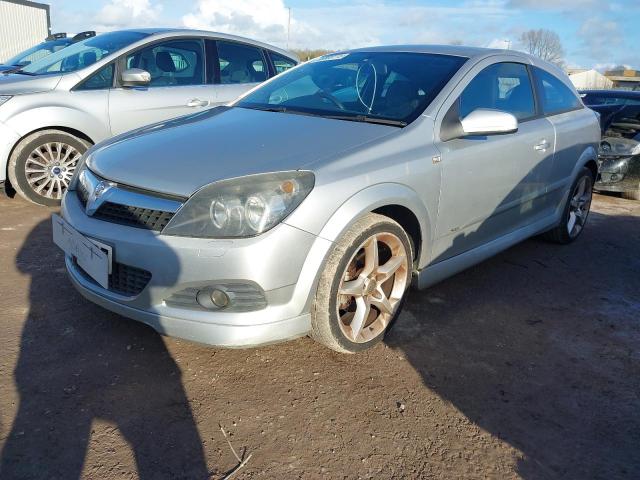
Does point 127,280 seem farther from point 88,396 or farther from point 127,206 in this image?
point 88,396

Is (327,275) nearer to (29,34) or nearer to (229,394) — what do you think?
(229,394)

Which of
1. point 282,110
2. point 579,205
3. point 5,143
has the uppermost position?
point 282,110

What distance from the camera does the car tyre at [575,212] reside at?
185 inches

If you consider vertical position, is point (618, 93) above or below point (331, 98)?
below

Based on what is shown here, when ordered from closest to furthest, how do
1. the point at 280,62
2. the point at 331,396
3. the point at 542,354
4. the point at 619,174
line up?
the point at 331,396, the point at 542,354, the point at 280,62, the point at 619,174

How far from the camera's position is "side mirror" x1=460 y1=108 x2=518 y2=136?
9.96 ft

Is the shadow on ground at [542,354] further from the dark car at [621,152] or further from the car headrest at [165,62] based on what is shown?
the car headrest at [165,62]

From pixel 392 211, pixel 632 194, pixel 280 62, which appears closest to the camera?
pixel 392 211

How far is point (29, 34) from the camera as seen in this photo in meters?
27.7

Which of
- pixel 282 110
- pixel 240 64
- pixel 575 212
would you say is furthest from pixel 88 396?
pixel 240 64

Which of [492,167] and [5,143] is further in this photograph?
[5,143]

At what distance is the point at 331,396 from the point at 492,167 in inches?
69.6

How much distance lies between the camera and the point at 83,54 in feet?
17.5

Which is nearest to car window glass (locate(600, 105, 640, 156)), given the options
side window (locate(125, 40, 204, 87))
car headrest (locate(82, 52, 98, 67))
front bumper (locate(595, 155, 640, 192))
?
front bumper (locate(595, 155, 640, 192))
